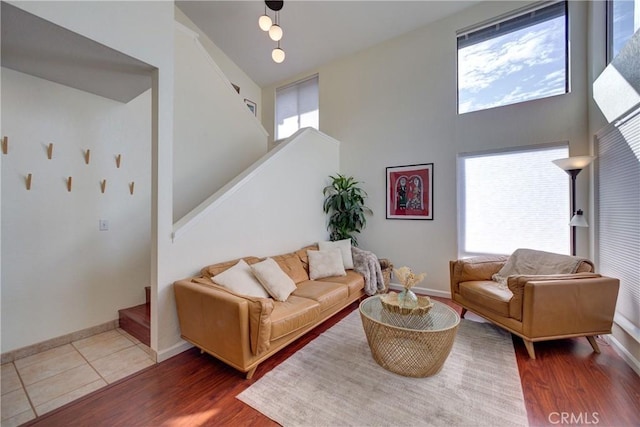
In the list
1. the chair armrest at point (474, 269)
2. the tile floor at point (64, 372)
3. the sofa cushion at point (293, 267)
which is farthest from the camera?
the sofa cushion at point (293, 267)

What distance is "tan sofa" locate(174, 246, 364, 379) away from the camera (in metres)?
1.88

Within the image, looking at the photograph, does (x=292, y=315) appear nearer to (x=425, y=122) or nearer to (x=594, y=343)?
(x=594, y=343)

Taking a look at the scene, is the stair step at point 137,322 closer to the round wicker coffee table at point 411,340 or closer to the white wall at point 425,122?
the round wicker coffee table at point 411,340

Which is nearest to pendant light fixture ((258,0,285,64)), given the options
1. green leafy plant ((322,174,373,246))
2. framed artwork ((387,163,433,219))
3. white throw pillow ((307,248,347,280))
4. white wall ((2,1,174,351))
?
white wall ((2,1,174,351))

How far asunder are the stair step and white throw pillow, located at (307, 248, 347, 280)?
1.85 metres

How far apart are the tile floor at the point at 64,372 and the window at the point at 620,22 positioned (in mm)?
5166

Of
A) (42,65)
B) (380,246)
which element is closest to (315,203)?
(380,246)

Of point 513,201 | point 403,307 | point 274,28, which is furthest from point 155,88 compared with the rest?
point 513,201

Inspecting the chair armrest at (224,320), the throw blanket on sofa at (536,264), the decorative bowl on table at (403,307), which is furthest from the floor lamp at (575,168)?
the chair armrest at (224,320)

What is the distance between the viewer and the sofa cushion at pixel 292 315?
6.88 ft

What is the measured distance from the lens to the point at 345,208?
4418mm

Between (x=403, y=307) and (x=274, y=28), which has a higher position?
(x=274, y=28)

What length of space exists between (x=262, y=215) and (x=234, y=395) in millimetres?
1913

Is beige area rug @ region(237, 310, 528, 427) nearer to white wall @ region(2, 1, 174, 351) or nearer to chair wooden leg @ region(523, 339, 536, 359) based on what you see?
chair wooden leg @ region(523, 339, 536, 359)
